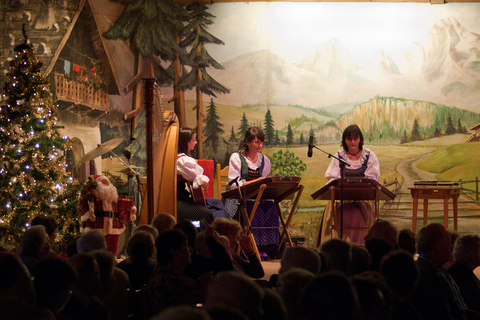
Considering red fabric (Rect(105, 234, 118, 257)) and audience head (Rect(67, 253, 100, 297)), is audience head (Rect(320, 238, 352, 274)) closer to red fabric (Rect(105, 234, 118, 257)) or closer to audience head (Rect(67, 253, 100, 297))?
audience head (Rect(67, 253, 100, 297))

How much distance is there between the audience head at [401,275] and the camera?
2415 millimetres

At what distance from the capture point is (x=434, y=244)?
126 inches

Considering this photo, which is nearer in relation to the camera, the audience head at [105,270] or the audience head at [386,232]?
the audience head at [105,270]

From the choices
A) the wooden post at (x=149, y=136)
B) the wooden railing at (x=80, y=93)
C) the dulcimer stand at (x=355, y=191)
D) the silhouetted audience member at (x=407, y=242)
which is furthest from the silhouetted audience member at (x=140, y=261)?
the wooden railing at (x=80, y=93)

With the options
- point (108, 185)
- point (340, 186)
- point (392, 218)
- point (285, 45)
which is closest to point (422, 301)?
point (340, 186)

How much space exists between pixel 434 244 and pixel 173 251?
152 cm

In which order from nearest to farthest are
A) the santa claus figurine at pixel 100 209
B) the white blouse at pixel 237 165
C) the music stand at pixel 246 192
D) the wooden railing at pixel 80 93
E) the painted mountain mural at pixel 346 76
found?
the music stand at pixel 246 192
the santa claus figurine at pixel 100 209
the white blouse at pixel 237 165
the wooden railing at pixel 80 93
the painted mountain mural at pixel 346 76

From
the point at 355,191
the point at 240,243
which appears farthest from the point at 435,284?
the point at 355,191

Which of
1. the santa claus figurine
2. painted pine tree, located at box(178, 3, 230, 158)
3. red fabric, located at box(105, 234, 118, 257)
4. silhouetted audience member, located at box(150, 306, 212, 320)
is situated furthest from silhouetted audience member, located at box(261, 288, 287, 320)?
painted pine tree, located at box(178, 3, 230, 158)

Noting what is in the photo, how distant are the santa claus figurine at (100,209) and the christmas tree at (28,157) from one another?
11.6 inches

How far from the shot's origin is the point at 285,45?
8773 millimetres

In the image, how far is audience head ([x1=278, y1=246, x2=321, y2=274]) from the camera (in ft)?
8.33

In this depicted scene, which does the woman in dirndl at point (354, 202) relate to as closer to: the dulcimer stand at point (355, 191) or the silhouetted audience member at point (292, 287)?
the dulcimer stand at point (355, 191)

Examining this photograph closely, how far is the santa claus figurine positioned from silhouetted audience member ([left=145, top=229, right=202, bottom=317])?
140 inches
